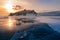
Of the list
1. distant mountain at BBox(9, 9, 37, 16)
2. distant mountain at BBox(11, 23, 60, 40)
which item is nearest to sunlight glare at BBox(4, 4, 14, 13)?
distant mountain at BBox(9, 9, 37, 16)

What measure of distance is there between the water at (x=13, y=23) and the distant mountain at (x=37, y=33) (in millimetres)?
54

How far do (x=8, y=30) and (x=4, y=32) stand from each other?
0.16ft

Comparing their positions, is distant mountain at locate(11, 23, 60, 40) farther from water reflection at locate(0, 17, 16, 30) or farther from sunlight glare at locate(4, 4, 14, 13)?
sunlight glare at locate(4, 4, 14, 13)

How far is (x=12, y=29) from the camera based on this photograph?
1261 millimetres

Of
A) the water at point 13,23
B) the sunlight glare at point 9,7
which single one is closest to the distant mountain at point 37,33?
the water at point 13,23

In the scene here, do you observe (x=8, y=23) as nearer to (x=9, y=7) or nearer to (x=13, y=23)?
(x=13, y=23)

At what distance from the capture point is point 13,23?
1.28 meters

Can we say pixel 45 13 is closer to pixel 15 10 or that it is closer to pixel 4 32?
pixel 15 10

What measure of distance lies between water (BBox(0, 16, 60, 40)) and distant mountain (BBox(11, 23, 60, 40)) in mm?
54

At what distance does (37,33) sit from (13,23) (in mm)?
283

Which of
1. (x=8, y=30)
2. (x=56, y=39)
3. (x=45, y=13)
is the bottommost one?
(x=56, y=39)

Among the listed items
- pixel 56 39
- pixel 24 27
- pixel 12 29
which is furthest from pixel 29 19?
pixel 56 39

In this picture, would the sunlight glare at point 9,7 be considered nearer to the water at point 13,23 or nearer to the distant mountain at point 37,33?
the water at point 13,23

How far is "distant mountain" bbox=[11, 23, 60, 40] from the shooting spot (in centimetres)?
124
